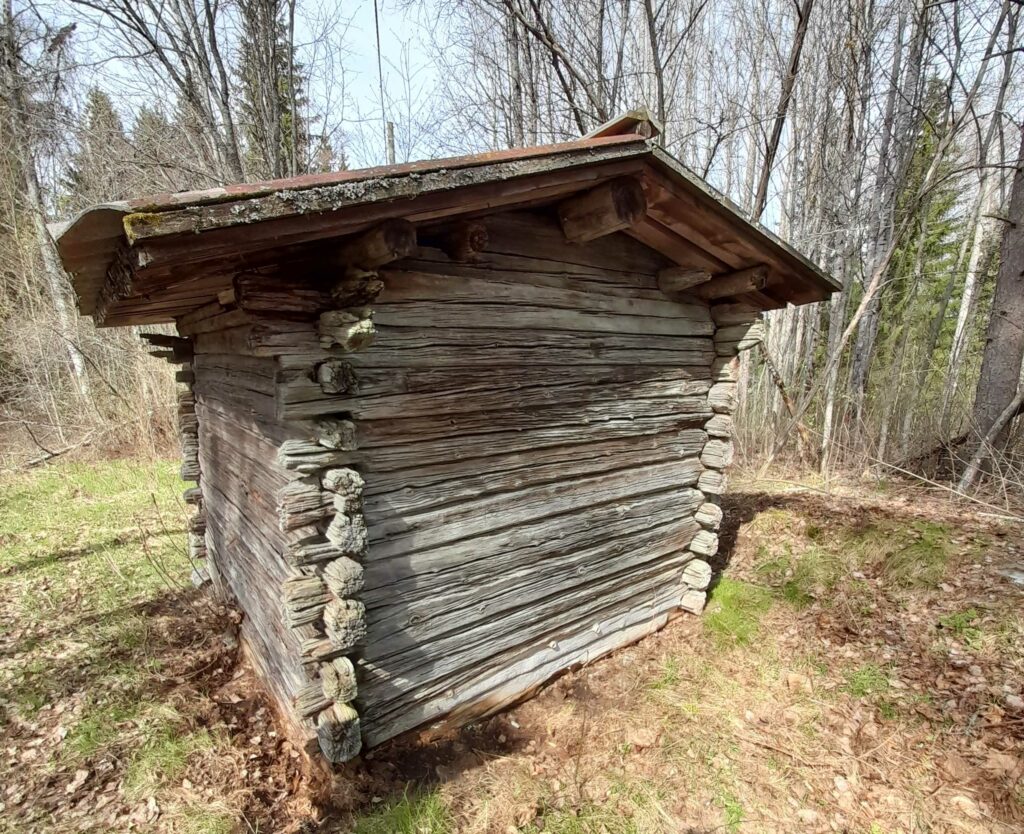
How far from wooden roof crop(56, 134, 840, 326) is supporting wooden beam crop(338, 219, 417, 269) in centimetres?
6

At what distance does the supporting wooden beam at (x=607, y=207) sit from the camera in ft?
9.78

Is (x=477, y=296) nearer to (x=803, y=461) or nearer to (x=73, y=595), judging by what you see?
(x=73, y=595)

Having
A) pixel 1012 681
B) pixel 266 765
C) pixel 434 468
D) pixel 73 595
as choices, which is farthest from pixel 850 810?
pixel 73 595

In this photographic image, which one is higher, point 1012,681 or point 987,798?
point 1012,681

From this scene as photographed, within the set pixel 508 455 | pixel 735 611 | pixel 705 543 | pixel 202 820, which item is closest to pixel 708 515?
pixel 705 543

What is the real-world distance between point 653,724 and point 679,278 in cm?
330

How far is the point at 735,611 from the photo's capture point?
15.5 ft

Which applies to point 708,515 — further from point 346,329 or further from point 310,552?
point 346,329

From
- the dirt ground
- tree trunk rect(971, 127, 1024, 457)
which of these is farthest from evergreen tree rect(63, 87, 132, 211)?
tree trunk rect(971, 127, 1024, 457)

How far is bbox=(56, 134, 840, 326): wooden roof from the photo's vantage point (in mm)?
1677

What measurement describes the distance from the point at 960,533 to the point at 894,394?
385 centimetres

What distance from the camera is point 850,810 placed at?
2.91 meters

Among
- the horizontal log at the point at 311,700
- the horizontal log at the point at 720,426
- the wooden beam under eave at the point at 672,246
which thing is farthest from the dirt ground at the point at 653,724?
the wooden beam under eave at the point at 672,246

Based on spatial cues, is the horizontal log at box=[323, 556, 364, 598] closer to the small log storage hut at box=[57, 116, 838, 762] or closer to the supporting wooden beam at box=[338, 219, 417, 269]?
the small log storage hut at box=[57, 116, 838, 762]
